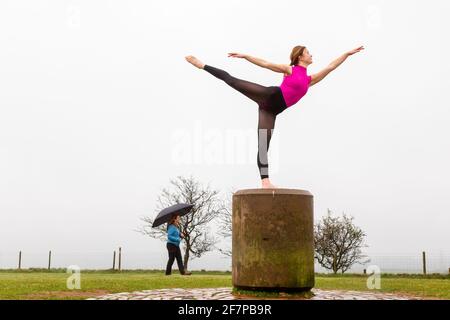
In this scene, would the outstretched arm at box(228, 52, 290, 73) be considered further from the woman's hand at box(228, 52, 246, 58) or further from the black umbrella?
the black umbrella

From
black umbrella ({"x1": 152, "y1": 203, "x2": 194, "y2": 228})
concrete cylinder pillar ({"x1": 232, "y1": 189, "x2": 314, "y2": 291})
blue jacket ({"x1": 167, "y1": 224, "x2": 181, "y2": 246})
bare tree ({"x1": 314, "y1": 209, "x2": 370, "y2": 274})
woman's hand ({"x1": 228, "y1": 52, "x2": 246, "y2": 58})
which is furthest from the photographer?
bare tree ({"x1": 314, "y1": 209, "x2": 370, "y2": 274})

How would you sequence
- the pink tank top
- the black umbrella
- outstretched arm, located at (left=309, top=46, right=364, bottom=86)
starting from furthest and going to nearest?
1. the black umbrella
2. outstretched arm, located at (left=309, top=46, right=364, bottom=86)
3. the pink tank top

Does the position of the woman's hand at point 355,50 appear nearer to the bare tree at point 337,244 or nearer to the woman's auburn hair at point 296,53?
the woman's auburn hair at point 296,53

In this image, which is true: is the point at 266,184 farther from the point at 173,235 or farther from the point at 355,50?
the point at 173,235

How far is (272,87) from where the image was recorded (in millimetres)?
8211

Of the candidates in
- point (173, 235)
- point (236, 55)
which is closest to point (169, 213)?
point (173, 235)

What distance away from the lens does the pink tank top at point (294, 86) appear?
26.4 ft

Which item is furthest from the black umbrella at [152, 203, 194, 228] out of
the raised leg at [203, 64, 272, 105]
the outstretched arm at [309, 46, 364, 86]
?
the outstretched arm at [309, 46, 364, 86]

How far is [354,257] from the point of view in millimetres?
36469

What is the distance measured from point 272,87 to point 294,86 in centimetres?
40

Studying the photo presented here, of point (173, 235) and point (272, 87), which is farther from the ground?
point (272, 87)

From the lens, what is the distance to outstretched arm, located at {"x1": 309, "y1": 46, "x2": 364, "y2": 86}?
8.30 meters
